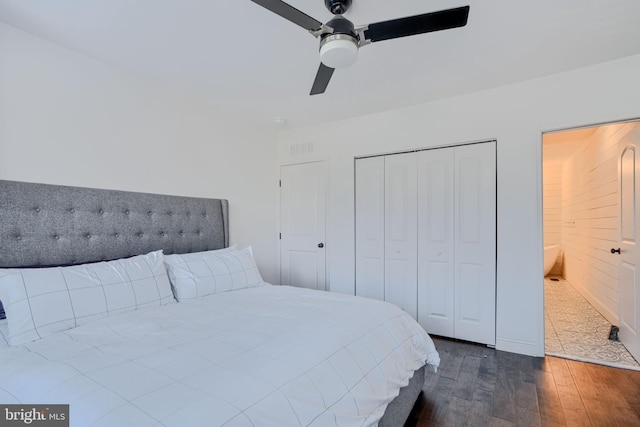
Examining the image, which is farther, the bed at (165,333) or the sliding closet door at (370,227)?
the sliding closet door at (370,227)

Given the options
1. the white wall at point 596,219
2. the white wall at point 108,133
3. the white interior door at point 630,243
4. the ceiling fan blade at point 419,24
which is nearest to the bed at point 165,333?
the white wall at point 108,133

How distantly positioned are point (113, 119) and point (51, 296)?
1.46 meters

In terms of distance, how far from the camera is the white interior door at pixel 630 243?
2549 mm

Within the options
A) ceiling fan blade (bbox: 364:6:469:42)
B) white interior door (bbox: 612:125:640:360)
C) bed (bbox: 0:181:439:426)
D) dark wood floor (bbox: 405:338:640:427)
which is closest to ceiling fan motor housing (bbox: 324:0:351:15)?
ceiling fan blade (bbox: 364:6:469:42)

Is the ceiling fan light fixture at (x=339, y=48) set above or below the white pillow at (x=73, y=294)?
above

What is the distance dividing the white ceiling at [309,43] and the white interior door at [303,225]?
1178 mm

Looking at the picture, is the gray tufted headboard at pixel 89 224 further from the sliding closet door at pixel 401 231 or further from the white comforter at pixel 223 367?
the sliding closet door at pixel 401 231

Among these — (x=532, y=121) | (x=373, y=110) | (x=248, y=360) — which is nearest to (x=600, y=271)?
(x=532, y=121)

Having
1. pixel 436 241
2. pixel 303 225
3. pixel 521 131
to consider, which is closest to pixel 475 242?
pixel 436 241

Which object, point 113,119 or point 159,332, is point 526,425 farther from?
point 113,119

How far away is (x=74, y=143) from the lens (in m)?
2.19

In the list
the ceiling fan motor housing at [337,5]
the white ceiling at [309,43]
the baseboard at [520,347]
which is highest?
the white ceiling at [309,43]

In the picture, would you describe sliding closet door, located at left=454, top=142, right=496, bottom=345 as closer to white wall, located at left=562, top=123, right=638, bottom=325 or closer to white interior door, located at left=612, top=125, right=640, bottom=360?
white interior door, located at left=612, top=125, right=640, bottom=360

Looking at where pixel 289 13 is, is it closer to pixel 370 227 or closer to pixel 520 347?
pixel 370 227
